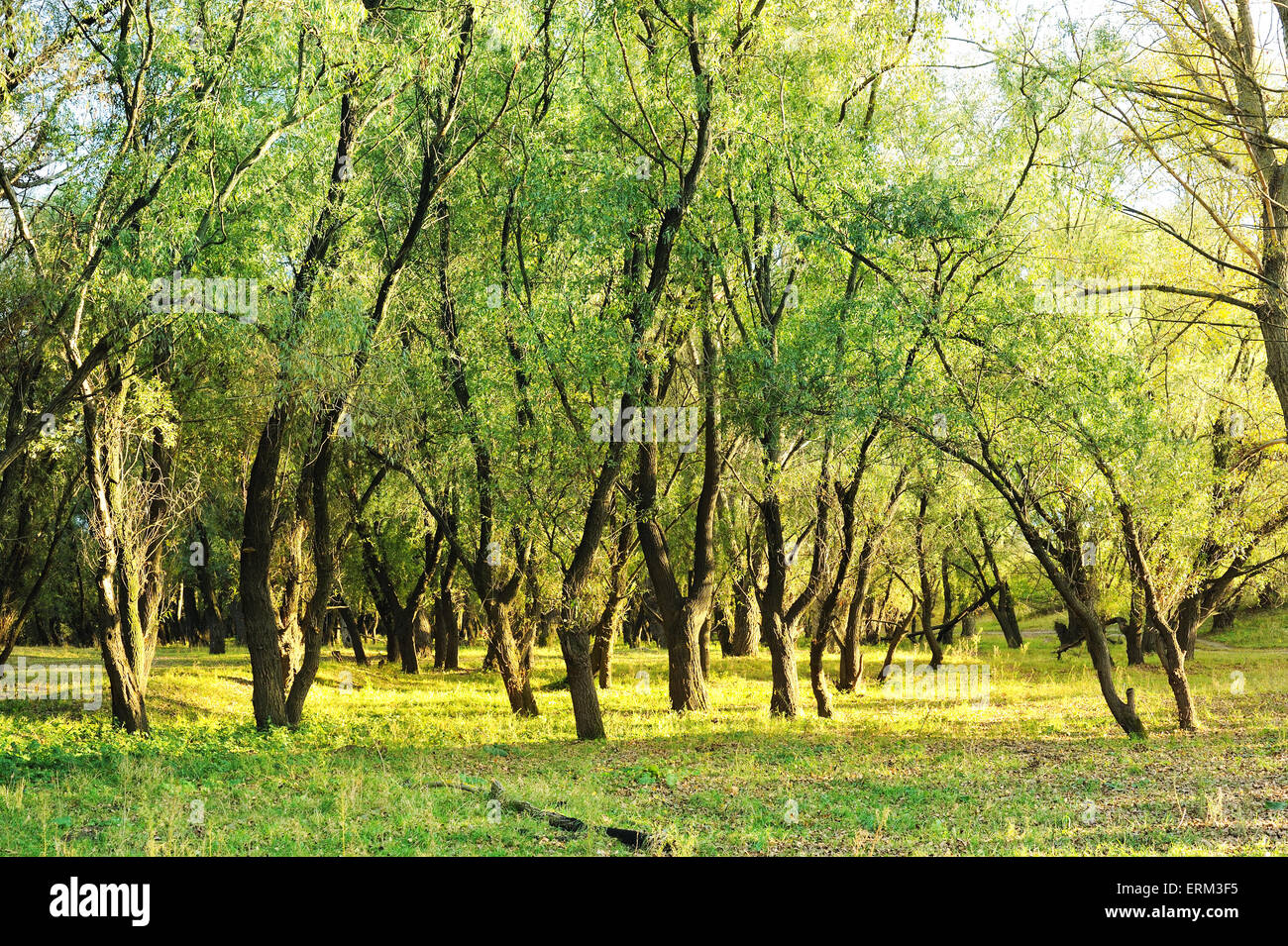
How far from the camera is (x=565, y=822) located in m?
10.2

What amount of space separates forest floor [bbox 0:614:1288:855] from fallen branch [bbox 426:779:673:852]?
5.1 inches

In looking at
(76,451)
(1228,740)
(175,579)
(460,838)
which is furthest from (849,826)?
(175,579)

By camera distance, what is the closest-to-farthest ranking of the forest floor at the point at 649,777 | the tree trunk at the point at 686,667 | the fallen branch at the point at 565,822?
1. the fallen branch at the point at 565,822
2. the forest floor at the point at 649,777
3. the tree trunk at the point at 686,667

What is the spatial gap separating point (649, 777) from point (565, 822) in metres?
3.91

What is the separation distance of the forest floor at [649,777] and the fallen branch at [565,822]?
0.43ft

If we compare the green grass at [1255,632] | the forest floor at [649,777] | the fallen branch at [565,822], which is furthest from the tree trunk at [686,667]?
the green grass at [1255,632]

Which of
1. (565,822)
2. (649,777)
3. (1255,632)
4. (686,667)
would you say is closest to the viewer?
(565,822)

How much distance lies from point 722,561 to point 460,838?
18.7 meters

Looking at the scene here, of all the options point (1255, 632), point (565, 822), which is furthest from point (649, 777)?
point (1255, 632)

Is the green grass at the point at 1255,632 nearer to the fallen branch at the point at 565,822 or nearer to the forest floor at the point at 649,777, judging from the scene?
the forest floor at the point at 649,777

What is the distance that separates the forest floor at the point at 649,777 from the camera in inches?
378

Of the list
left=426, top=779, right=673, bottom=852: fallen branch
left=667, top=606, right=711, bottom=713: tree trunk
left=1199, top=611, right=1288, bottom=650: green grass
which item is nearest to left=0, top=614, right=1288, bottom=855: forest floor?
left=426, top=779, right=673, bottom=852: fallen branch

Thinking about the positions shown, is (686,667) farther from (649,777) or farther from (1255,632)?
(1255,632)
